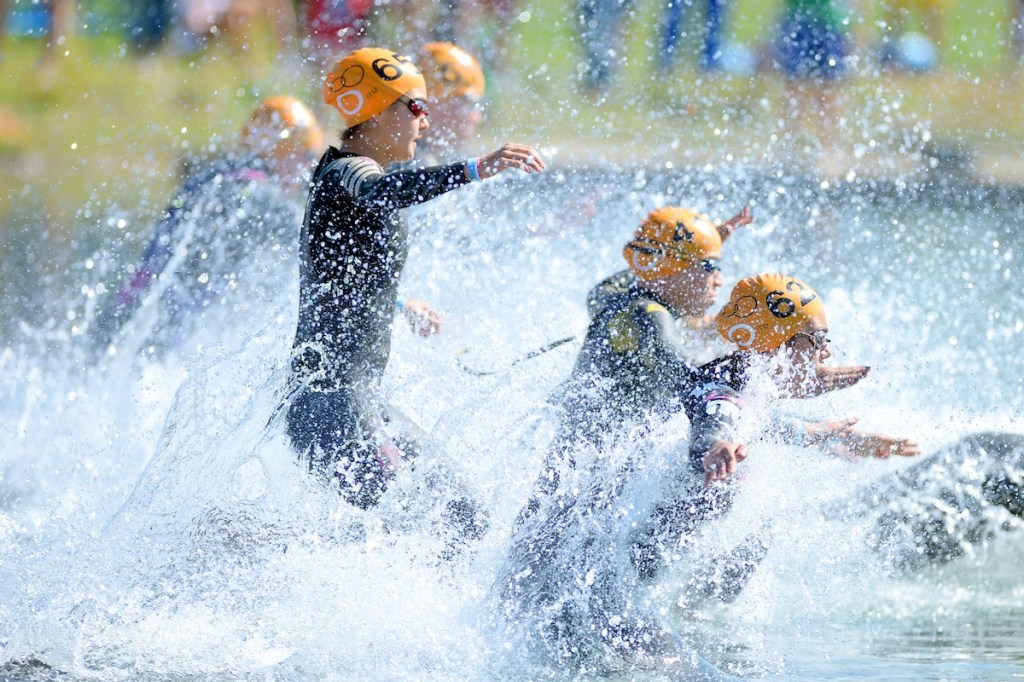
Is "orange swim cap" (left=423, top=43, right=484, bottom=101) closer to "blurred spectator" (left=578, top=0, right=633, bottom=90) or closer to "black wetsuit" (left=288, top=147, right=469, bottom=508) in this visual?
"black wetsuit" (left=288, top=147, right=469, bottom=508)

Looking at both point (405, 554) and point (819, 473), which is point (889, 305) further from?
point (405, 554)

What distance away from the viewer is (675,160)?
42.6 ft

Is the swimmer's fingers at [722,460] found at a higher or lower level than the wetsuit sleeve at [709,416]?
lower

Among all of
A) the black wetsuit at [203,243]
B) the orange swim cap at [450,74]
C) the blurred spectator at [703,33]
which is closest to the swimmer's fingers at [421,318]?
the orange swim cap at [450,74]

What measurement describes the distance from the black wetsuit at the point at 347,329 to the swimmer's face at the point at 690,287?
1.05 meters

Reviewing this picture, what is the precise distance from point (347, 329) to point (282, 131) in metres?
3.62

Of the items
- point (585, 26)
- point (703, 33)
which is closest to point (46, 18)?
point (585, 26)

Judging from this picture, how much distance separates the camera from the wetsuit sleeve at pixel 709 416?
4496mm

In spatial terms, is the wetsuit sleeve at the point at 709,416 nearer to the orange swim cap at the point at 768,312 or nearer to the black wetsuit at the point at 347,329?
the orange swim cap at the point at 768,312

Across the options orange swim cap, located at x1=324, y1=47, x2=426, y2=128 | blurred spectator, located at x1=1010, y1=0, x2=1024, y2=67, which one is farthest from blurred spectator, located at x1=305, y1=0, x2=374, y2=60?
orange swim cap, located at x1=324, y1=47, x2=426, y2=128

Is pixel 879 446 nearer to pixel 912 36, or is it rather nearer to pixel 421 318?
pixel 421 318

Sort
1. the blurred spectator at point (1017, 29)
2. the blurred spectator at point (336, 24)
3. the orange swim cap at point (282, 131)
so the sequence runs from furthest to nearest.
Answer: the blurred spectator at point (1017, 29), the blurred spectator at point (336, 24), the orange swim cap at point (282, 131)

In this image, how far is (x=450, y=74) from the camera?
22.0 feet

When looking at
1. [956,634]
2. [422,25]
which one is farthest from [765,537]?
[422,25]
